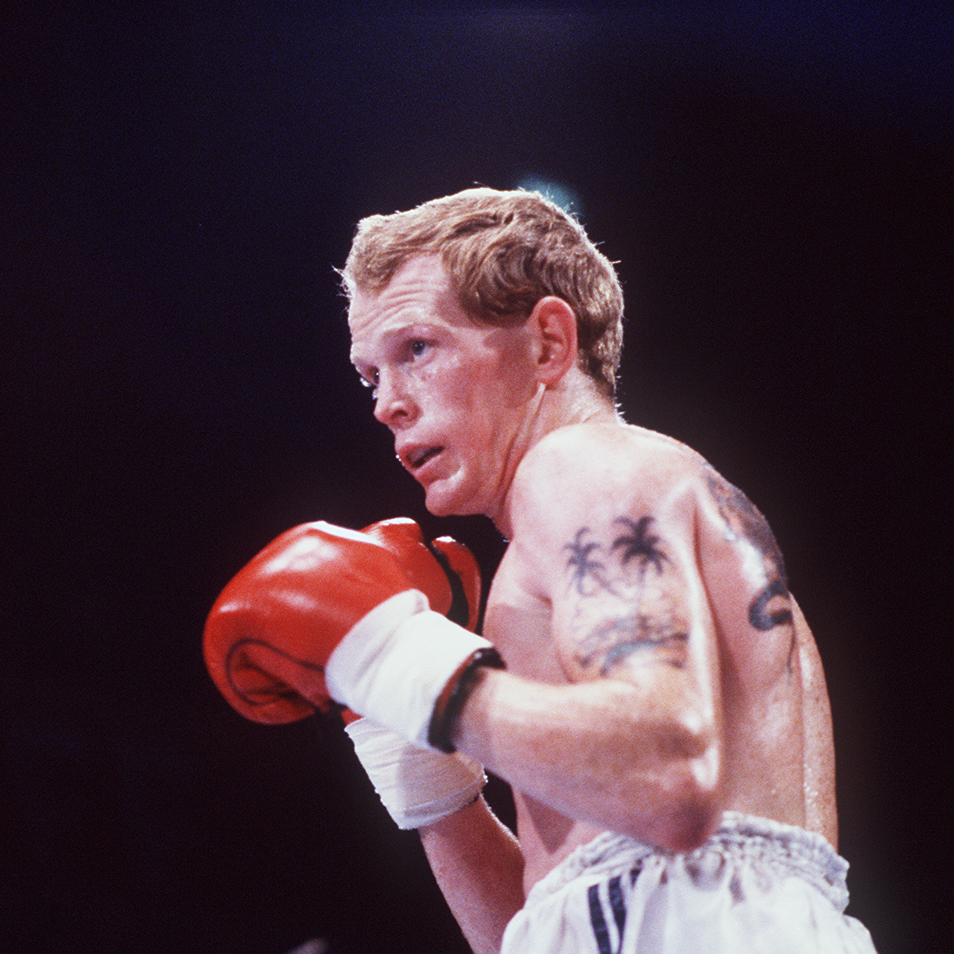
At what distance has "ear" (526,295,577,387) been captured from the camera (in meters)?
1.41

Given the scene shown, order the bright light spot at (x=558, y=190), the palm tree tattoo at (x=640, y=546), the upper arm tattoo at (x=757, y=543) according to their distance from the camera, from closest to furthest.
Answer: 1. the palm tree tattoo at (x=640, y=546)
2. the upper arm tattoo at (x=757, y=543)
3. the bright light spot at (x=558, y=190)

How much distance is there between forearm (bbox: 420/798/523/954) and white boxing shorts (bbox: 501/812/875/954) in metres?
0.39

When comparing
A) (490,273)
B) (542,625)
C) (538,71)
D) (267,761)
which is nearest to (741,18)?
(538,71)

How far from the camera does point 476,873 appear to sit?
1.33m

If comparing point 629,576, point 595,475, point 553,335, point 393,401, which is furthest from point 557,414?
point 629,576

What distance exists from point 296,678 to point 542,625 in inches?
11.9

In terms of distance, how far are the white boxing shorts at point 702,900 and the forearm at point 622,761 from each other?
115 mm

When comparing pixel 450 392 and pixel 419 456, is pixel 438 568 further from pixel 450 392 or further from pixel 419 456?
pixel 450 392

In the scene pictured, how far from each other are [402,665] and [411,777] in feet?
1.67

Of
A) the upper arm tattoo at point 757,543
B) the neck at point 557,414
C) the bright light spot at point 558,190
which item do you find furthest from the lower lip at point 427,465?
the bright light spot at point 558,190

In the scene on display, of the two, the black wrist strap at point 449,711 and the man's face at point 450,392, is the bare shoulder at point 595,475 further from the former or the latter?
the man's face at point 450,392

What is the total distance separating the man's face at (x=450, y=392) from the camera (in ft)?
4.40

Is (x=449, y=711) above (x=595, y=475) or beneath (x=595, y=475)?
beneath

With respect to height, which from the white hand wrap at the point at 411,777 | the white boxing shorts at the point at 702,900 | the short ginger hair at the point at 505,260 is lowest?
the white hand wrap at the point at 411,777
